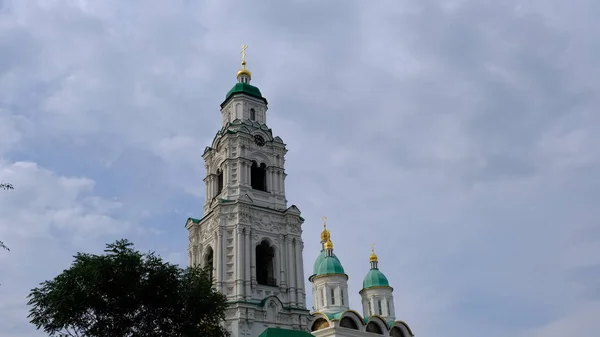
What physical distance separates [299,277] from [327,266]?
18679 millimetres

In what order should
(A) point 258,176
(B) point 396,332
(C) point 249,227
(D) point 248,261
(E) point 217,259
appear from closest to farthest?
(D) point 248,261, (E) point 217,259, (C) point 249,227, (A) point 258,176, (B) point 396,332

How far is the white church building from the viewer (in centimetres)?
3853

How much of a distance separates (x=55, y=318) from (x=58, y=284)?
1382 millimetres

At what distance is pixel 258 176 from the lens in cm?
4428

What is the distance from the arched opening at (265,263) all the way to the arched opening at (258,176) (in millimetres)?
4183

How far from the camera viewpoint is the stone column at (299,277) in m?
40.4

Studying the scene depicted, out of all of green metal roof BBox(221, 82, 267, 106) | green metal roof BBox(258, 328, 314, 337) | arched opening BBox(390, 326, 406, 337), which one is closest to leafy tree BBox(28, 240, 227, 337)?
green metal roof BBox(258, 328, 314, 337)

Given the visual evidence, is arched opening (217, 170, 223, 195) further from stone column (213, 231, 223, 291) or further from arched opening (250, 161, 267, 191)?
stone column (213, 231, 223, 291)

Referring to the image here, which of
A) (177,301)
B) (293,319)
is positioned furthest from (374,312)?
(177,301)

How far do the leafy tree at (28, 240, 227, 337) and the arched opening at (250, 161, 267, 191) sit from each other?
1591 centimetres

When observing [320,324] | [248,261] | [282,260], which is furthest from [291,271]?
[320,324]

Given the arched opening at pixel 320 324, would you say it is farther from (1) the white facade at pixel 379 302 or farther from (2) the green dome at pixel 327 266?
(1) the white facade at pixel 379 302

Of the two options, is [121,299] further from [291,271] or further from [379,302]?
[379,302]

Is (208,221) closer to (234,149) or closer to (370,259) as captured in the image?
(234,149)
